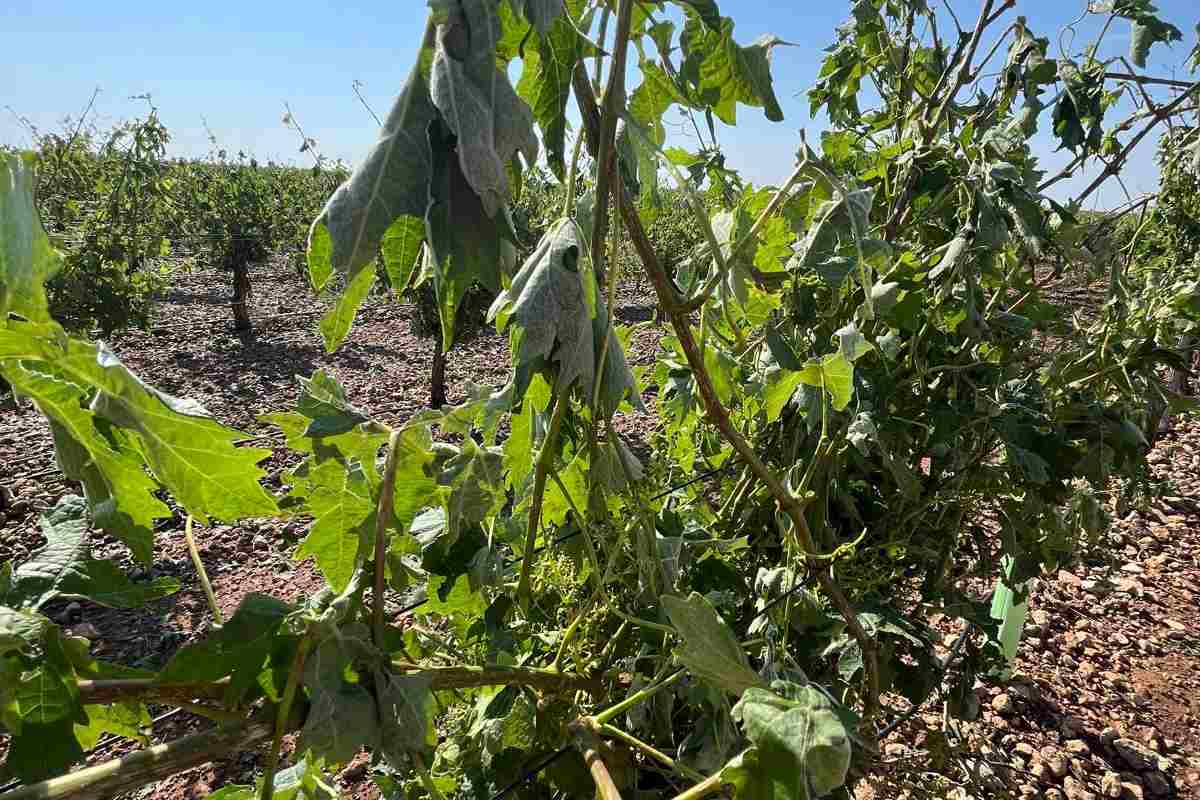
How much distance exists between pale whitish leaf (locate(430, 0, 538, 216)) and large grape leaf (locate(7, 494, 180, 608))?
21.6 inches

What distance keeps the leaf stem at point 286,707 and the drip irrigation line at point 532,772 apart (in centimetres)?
43

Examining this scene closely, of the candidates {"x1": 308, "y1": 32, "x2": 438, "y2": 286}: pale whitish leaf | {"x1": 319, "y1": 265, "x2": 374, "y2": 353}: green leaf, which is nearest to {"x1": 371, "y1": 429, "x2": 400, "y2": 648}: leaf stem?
{"x1": 319, "y1": 265, "x2": 374, "y2": 353}: green leaf

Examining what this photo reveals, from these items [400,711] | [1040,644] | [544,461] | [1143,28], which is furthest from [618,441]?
[1040,644]

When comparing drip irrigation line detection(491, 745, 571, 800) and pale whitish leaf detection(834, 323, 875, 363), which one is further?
pale whitish leaf detection(834, 323, 875, 363)

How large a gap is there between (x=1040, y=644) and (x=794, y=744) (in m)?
3.29

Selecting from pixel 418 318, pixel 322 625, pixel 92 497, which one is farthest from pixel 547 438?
pixel 418 318

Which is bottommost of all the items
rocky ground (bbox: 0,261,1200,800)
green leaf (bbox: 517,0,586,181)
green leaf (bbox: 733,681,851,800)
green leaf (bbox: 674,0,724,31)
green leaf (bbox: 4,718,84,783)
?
rocky ground (bbox: 0,261,1200,800)

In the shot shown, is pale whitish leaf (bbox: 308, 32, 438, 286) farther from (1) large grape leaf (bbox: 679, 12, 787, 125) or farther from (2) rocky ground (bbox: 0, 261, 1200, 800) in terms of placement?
(2) rocky ground (bbox: 0, 261, 1200, 800)

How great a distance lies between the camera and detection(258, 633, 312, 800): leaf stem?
53cm

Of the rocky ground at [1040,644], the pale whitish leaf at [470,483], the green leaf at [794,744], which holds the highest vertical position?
the pale whitish leaf at [470,483]

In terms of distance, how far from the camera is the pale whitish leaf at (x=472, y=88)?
17.1 inches

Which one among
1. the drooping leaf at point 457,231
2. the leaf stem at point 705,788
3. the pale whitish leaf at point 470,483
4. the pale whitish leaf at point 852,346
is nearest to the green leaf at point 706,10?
the drooping leaf at point 457,231

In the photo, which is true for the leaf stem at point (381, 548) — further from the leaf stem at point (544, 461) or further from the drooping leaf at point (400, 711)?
the leaf stem at point (544, 461)

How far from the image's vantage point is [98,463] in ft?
1.90
